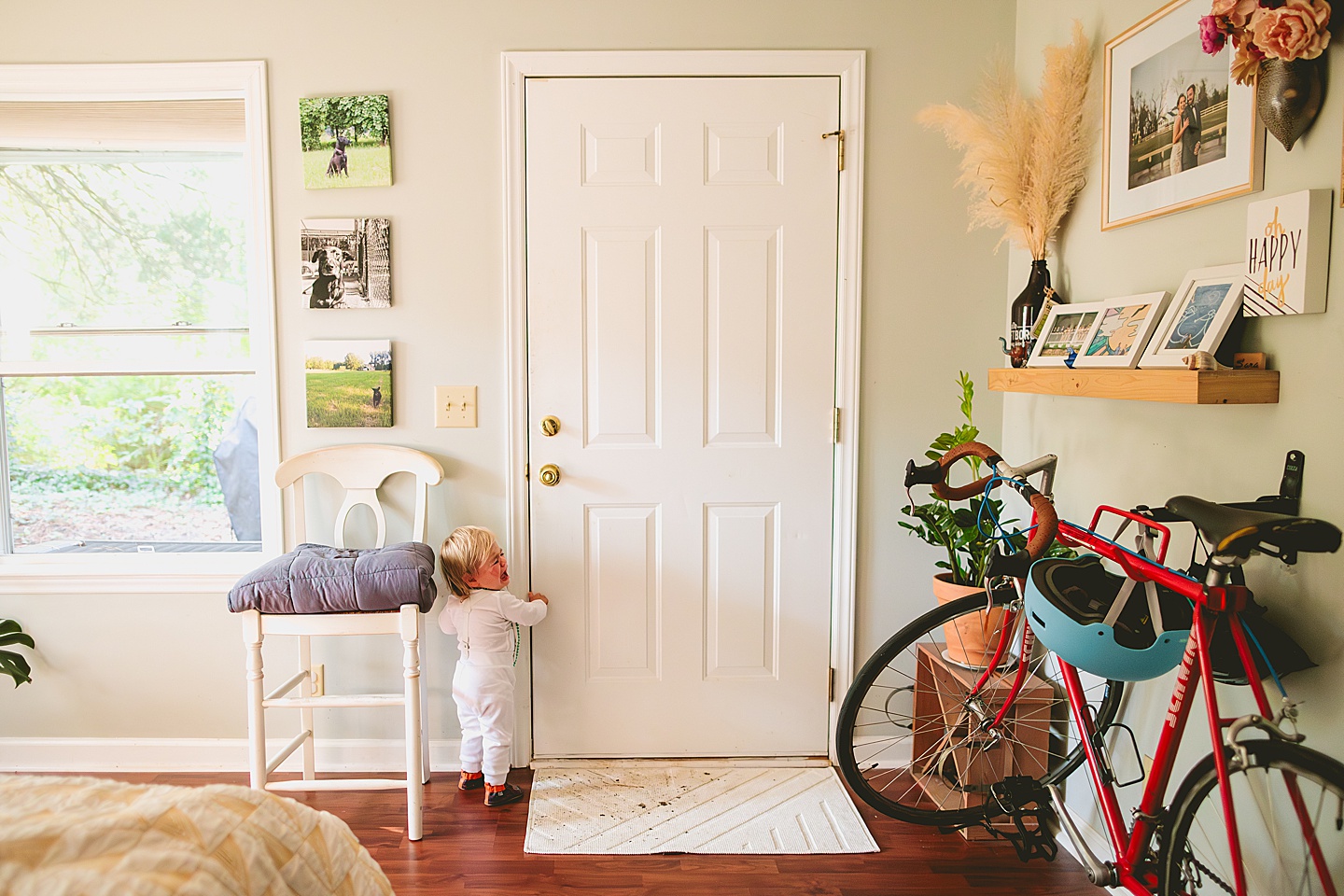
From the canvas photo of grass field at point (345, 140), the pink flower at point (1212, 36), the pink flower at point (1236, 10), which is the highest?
the canvas photo of grass field at point (345, 140)

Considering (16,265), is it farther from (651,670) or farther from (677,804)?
(677,804)

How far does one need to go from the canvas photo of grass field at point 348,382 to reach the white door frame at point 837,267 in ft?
1.26

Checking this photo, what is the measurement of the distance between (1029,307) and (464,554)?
168cm

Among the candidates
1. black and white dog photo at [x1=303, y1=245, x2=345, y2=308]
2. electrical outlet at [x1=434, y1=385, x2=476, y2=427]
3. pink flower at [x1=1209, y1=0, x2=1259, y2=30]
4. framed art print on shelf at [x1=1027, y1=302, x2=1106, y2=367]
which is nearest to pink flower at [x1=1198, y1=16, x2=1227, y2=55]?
pink flower at [x1=1209, y1=0, x2=1259, y2=30]

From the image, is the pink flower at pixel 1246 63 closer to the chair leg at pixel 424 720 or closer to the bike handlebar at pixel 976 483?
the bike handlebar at pixel 976 483

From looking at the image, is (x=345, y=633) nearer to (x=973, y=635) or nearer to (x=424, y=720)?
(x=424, y=720)

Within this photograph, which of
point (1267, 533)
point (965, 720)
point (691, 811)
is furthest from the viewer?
point (691, 811)

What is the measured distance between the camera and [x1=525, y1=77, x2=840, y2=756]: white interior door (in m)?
2.55

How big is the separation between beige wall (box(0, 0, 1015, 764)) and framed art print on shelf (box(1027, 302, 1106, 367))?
45 cm

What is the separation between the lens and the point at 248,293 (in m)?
2.66

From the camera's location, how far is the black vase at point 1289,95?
1.44 metres

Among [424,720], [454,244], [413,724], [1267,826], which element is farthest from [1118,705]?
[454,244]

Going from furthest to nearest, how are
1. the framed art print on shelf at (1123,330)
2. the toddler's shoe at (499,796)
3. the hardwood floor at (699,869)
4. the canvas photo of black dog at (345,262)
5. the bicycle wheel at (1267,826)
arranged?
the canvas photo of black dog at (345,262) < the toddler's shoe at (499,796) < the hardwood floor at (699,869) < the framed art print on shelf at (1123,330) < the bicycle wheel at (1267,826)

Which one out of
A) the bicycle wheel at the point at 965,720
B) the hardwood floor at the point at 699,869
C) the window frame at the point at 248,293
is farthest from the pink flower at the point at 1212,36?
the window frame at the point at 248,293
